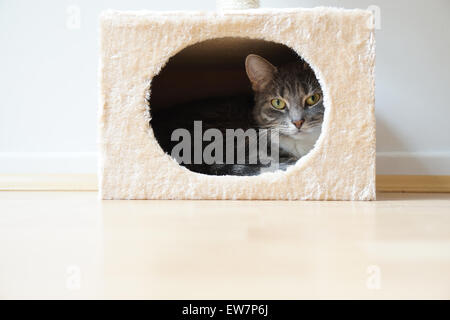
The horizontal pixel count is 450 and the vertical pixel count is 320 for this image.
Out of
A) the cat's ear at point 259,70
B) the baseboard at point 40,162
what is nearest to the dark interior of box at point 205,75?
the cat's ear at point 259,70

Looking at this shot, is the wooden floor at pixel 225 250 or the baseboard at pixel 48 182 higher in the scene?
the baseboard at pixel 48 182

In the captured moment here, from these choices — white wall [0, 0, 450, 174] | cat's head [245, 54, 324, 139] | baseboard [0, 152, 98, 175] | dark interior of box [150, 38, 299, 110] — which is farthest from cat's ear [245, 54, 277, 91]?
baseboard [0, 152, 98, 175]

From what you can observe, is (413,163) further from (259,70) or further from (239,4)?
(239,4)

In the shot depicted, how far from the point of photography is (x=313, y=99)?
1.46 meters

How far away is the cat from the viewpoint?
1419mm

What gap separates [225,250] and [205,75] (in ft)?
4.12

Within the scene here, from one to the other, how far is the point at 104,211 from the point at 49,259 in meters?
0.39

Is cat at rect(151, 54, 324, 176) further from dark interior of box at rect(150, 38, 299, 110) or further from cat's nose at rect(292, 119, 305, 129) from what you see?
dark interior of box at rect(150, 38, 299, 110)

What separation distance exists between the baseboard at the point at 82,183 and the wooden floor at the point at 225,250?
0.45 metres

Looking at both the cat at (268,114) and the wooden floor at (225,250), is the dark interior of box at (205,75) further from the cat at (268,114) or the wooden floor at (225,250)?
the wooden floor at (225,250)

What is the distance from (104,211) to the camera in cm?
106

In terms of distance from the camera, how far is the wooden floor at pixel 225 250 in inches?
21.5

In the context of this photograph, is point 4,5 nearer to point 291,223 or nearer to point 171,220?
point 171,220
